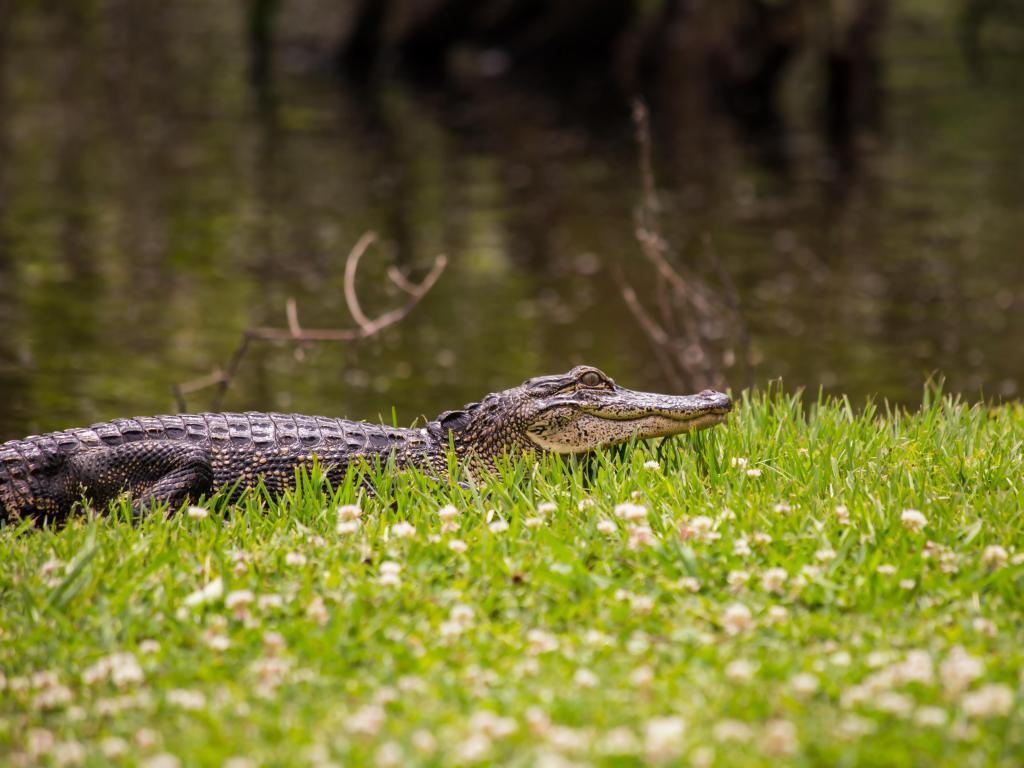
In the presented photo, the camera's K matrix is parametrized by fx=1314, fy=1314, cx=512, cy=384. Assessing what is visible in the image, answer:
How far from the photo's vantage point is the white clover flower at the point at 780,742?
3.20m

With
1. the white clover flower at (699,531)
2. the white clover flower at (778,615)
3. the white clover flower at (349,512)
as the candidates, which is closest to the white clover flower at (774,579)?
the white clover flower at (778,615)

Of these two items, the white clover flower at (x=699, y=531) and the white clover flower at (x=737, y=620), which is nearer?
the white clover flower at (x=737, y=620)

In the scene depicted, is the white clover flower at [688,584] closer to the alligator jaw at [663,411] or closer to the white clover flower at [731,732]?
the white clover flower at [731,732]

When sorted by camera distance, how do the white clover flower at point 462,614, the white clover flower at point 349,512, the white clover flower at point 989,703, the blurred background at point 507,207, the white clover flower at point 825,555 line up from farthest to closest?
the blurred background at point 507,207 < the white clover flower at point 349,512 < the white clover flower at point 825,555 < the white clover flower at point 462,614 < the white clover flower at point 989,703

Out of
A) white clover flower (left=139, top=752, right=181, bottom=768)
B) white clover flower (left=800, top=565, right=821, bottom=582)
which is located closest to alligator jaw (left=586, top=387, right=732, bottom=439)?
white clover flower (left=800, top=565, right=821, bottom=582)

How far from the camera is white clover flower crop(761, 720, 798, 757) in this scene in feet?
10.5

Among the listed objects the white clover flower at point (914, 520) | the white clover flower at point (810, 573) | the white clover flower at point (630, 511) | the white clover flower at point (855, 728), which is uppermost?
the white clover flower at point (630, 511)

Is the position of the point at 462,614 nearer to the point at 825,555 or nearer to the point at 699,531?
the point at 699,531

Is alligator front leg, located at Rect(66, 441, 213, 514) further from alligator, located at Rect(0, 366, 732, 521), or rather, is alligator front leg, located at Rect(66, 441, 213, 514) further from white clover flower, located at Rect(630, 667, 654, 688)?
white clover flower, located at Rect(630, 667, 654, 688)

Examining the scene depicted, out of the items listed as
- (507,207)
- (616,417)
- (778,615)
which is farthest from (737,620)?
(507,207)

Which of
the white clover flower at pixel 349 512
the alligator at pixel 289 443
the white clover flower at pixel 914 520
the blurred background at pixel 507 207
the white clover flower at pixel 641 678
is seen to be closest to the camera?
the white clover flower at pixel 641 678

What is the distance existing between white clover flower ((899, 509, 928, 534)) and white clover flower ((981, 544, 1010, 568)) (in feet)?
0.78

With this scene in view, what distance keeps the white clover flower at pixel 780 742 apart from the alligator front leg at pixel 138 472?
3.16 m

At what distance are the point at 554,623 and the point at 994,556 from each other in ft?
4.83
